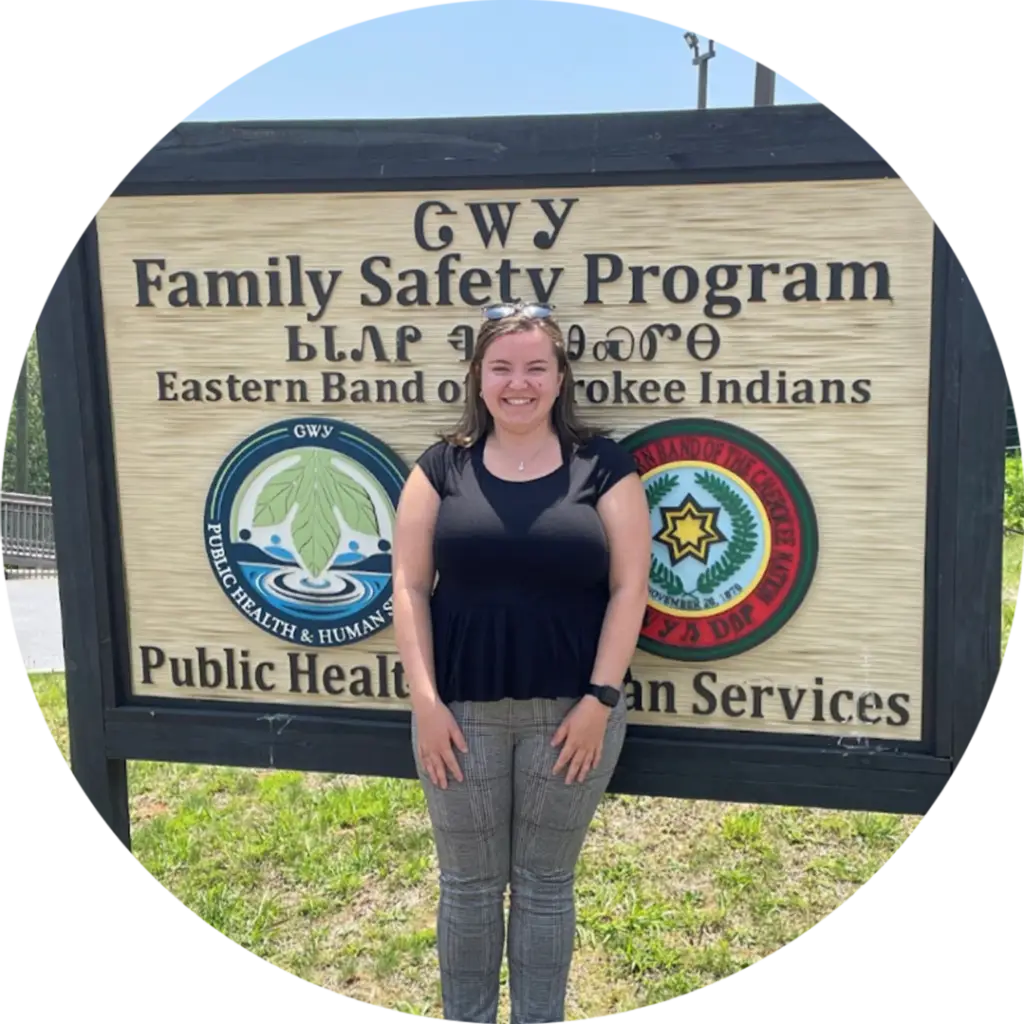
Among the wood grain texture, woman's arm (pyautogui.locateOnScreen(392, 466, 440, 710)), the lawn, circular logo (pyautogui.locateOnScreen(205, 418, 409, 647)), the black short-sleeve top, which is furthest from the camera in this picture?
the lawn

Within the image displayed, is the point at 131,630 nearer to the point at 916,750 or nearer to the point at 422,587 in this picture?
the point at 422,587

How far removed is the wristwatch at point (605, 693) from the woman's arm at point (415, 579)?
34 centimetres

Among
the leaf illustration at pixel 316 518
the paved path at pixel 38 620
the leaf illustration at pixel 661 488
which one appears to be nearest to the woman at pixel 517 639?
the leaf illustration at pixel 661 488

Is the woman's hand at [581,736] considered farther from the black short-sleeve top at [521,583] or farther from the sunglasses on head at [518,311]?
the sunglasses on head at [518,311]

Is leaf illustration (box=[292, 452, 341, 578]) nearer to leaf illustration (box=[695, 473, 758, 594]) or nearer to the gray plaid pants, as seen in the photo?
the gray plaid pants

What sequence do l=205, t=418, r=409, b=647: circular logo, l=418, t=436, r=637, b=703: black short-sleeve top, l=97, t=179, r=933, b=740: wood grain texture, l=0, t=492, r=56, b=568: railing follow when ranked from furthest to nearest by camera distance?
l=0, t=492, r=56, b=568: railing < l=205, t=418, r=409, b=647: circular logo < l=97, t=179, r=933, b=740: wood grain texture < l=418, t=436, r=637, b=703: black short-sleeve top

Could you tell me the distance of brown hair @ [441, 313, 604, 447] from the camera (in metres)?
1.95

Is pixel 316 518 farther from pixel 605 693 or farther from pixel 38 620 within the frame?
pixel 38 620

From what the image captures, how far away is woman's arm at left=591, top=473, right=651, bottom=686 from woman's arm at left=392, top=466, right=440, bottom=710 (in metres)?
0.36

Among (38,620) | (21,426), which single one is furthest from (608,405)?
(38,620)

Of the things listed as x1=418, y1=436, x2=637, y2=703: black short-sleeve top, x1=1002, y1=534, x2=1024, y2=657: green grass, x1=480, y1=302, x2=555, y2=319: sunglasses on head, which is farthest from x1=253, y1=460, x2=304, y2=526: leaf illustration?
x1=1002, y1=534, x2=1024, y2=657: green grass

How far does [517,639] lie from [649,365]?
749 millimetres

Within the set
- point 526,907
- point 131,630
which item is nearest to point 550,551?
point 526,907

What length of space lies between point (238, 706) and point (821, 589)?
5.12 feet
